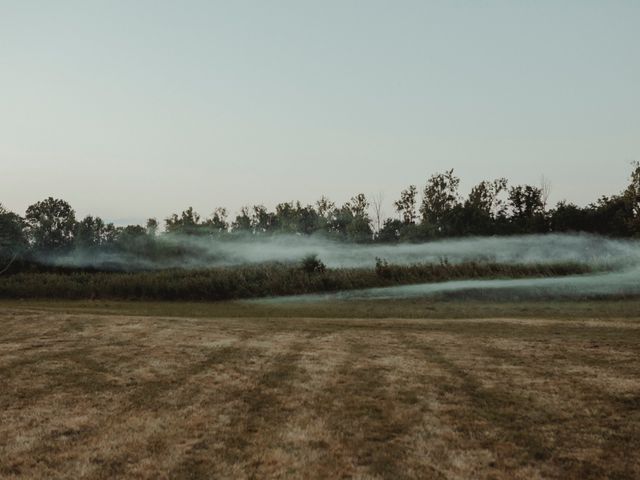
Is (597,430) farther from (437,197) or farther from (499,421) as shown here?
(437,197)

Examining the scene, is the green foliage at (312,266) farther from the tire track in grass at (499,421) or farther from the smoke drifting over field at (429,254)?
the tire track in grass at (499,421)

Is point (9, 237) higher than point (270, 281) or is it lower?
higher

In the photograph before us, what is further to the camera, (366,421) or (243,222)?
(243,222)

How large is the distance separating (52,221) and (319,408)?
113 meters

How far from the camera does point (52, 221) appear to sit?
10681 centimetres

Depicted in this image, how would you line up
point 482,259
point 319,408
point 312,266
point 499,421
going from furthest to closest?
1. point 482,259
2. point 312,266
3. point 319,408
4. point 499,421

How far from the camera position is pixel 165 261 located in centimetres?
6494

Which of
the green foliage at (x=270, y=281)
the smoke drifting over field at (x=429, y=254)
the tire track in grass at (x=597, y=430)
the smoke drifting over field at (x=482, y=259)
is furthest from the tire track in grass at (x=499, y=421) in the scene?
the smoke drifting over field at (x=429, y=254)

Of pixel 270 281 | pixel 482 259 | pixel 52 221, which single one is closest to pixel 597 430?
pixel 270 281

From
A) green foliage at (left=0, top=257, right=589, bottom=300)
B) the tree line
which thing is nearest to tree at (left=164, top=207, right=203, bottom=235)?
the tree line

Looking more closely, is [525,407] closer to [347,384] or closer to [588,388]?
[588,388]

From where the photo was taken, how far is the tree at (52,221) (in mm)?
103562

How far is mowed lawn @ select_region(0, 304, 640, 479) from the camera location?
19.7ft

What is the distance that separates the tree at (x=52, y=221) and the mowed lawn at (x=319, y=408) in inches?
3912
